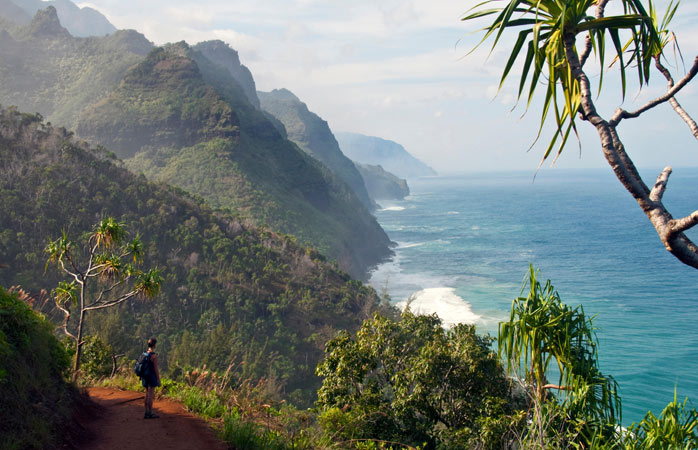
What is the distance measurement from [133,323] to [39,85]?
Answer: 284 feet

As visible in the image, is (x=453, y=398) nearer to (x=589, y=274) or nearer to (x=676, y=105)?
(x=676, y=105)

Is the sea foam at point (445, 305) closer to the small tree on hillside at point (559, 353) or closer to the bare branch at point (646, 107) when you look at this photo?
the small tree on hillside at point (559, 353)

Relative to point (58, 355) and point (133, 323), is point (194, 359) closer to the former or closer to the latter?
point (133, 323)

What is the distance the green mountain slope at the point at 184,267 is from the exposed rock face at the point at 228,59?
99.7 meters

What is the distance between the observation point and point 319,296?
39.8 meters

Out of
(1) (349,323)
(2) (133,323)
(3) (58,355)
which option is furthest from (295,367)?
(3) (58,355)

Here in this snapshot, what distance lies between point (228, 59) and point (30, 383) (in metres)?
144

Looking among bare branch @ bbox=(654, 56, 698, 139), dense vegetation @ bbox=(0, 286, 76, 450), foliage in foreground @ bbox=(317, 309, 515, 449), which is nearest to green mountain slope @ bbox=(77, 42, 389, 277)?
foliage in foreground @ bbox=(317, 309, 515, 449)

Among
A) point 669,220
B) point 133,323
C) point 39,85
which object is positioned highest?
point 39,85

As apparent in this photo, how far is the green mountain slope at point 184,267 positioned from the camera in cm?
2845

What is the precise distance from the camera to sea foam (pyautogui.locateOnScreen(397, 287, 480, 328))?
4611 centimetres

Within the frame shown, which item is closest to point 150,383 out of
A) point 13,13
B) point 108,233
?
point 108,233

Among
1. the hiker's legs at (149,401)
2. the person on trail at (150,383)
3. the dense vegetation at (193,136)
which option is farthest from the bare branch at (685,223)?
the dense vegetation at (193,136)

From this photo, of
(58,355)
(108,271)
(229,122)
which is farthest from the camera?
(229,122)
